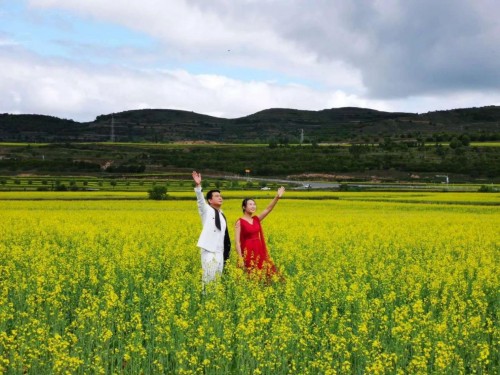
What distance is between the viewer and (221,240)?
10773mm

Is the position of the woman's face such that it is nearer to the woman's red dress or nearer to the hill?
the woman's red dress

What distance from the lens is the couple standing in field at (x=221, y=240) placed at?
10539 millimetres

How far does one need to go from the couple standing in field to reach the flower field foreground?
1.19ft

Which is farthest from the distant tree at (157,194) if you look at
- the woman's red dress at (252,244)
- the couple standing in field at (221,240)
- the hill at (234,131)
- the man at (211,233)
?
the hill at (234,131)

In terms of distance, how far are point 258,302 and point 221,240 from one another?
2.91 metres

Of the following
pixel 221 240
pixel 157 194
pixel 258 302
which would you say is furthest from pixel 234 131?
pixel 258 302

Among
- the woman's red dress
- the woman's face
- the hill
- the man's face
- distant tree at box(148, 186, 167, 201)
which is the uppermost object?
the hill

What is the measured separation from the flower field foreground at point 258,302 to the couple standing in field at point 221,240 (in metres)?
0.36

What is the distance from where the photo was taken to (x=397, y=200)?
38.9 m

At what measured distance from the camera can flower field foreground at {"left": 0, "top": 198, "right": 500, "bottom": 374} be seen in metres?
6.68

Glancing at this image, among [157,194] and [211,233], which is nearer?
[211,233]

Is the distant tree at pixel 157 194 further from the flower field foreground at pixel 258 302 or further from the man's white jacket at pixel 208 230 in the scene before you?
the man's white jacket at pixel 208 230

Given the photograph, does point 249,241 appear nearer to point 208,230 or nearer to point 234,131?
point 208,230

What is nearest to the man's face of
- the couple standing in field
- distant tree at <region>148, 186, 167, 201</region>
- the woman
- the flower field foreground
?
the couple standing in field
